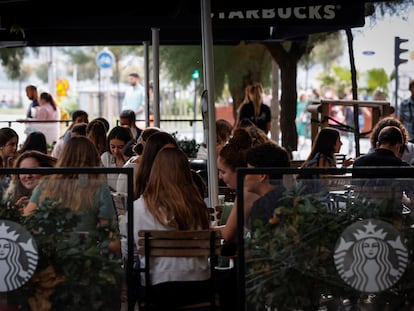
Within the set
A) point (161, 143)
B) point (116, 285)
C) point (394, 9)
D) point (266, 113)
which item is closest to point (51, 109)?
point (266, 113)

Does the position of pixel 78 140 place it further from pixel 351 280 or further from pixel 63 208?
pixel 351 280

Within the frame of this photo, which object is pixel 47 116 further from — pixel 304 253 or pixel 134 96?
pixel 304 253

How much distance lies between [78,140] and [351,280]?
2169 mm

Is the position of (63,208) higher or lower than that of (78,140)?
lower

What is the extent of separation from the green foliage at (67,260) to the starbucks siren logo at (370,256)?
1.32m

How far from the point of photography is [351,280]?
5.46m

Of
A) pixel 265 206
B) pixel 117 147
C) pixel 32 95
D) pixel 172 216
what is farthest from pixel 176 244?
pixel 32 95

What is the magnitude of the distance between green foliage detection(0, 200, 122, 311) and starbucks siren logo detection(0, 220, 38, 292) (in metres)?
0.03

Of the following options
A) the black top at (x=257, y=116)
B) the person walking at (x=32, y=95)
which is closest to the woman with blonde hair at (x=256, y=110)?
the black top at (x=257, y=116)

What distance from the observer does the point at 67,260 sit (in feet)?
18.1

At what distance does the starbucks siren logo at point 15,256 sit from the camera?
17.9 feet

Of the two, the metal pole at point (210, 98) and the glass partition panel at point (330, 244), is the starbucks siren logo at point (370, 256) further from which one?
the metal pole at point (210, 98)

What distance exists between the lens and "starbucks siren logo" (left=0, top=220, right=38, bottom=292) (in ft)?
17.9

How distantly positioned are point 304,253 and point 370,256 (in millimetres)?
375
